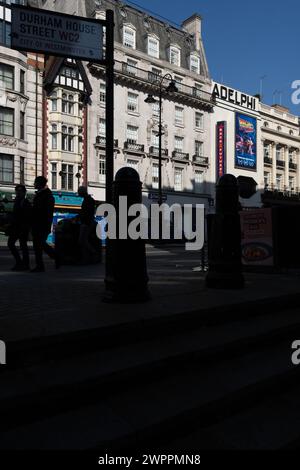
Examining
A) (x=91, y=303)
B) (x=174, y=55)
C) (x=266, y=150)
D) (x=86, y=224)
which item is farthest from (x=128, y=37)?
(x=91, y=303)

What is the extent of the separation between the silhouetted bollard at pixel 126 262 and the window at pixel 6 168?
23.9 m

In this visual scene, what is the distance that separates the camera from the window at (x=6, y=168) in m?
26.0

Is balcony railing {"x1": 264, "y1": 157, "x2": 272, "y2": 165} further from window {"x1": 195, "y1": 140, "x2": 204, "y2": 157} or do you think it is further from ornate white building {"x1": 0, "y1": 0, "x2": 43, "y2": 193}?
ornate white building {"x1": 0, "y1": 0, "x2": 43, "y2": 193}

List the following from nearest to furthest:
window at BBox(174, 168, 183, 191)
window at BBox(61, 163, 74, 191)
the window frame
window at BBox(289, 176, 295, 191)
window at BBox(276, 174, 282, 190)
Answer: window at BBox(61, 163, 74, 191), the window frame, window at BBox(174, 168, 183, 191), window at BBox(276, 174, 282, 190), window at BBox(289, 176, 295, 191)

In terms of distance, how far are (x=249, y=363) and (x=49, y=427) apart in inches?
63.6

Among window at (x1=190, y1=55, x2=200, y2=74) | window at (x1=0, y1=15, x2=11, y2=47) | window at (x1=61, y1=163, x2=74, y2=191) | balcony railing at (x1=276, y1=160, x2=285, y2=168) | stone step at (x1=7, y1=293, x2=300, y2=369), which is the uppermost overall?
window at (x1=190, y1=55, x2=200, y2=74)

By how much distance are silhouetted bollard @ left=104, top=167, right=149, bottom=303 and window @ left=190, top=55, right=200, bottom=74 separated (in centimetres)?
3981

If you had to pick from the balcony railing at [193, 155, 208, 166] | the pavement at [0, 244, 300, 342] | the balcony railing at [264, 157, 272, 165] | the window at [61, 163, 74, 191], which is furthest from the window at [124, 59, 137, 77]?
the pavement at [0, 244, 300, 342]

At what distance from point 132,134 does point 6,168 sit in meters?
12.8

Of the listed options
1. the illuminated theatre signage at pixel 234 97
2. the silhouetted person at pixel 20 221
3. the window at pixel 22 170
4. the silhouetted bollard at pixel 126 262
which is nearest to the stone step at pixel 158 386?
the silhouetted bollard at pixel 126 262

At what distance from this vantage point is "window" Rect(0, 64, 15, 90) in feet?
86.0

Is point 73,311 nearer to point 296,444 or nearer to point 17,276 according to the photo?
point 296,444

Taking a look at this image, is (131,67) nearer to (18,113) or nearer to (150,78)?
(150,78)
